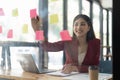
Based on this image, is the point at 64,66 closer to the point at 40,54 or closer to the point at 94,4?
the point at 40,54

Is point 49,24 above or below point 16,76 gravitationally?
above

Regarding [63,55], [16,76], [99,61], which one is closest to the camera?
[16,76]

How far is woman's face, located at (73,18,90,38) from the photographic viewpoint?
1.61 metres

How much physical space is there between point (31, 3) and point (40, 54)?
0.46 meters

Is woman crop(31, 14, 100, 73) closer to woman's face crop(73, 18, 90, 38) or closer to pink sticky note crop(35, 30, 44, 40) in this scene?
woman's face crop(73, 18, 90, 38)

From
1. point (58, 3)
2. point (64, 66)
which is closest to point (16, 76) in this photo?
point (64, 66)

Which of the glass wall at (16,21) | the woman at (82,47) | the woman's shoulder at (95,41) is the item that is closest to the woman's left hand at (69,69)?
the woman at (82,47)

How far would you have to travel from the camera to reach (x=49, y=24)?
1795mm

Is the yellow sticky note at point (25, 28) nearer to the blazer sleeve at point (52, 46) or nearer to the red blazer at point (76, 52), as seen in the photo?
the blazer sleeve at point (52, 46)

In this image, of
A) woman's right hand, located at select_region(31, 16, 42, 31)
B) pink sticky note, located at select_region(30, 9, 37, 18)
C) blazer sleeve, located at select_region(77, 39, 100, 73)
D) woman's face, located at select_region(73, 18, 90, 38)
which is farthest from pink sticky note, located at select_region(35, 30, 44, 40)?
blazer sleeve, located at select_region(77, 39, 100, 73)

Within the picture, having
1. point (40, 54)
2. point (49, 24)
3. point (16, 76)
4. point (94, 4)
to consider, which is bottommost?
point (16, 76)

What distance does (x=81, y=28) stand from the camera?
5.29ft

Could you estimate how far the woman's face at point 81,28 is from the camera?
63.3 inches

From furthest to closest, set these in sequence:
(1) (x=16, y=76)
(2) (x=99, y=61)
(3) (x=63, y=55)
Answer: (3) (x=63, y=55), (2) (x=99, y=61), (1) (x=16, y=76)
